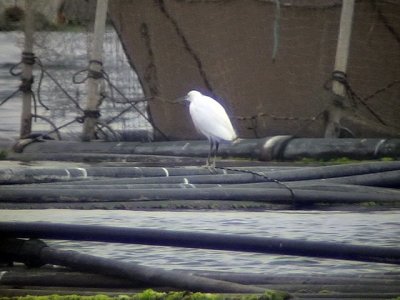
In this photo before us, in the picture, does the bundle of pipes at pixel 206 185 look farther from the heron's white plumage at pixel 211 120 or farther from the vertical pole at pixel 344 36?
the vertical pole at pixel 344 36

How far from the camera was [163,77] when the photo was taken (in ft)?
48.7

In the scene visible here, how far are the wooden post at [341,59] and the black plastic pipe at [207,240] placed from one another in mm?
7150

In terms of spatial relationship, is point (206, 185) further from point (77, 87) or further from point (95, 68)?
point (77, 87)

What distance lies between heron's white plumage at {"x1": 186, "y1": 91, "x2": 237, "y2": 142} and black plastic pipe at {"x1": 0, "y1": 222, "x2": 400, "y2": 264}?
6452 mm

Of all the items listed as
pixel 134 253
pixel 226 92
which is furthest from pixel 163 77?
pixel 134 253

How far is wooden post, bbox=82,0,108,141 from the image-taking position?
1391 cm

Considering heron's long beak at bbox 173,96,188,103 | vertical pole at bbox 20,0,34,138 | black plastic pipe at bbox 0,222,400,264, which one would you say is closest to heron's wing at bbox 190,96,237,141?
heron's long beak at bbox 173,96,188,103

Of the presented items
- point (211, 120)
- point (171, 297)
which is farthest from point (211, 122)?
point (171, 297)

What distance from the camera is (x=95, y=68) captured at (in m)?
14.1

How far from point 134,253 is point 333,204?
9.86ft

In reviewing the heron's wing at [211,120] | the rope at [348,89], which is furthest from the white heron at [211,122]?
the rope at [348,89]

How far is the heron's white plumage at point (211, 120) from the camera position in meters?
12.5

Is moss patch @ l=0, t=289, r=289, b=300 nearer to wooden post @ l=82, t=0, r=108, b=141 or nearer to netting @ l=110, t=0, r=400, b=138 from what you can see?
netting @ l=110, t=0, r=400, b=138

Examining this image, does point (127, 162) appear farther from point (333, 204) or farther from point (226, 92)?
point (333, 204)
